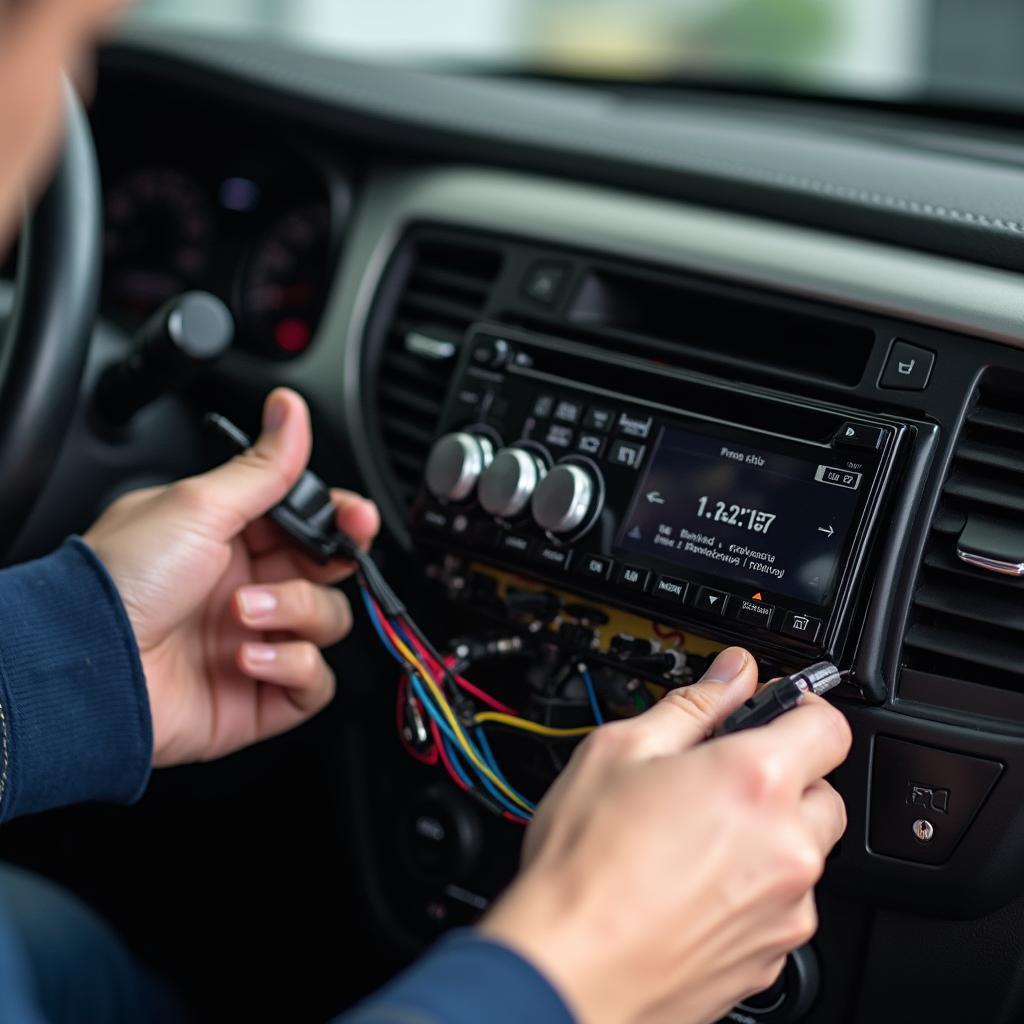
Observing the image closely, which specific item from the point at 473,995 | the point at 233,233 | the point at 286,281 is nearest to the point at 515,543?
the point at 473,995

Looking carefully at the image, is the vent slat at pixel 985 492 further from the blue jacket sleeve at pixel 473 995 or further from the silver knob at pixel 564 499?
the blue jacket sleeve at pixel 473 995

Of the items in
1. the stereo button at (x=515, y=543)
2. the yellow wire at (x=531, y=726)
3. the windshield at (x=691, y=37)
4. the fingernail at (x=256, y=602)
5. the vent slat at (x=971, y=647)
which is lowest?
the yellow wire at (x=531, y=726)

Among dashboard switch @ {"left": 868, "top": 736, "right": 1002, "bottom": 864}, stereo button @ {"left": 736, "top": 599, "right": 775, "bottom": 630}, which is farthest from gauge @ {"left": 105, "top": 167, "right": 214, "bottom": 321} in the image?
dashboard switch @ {"left": 868, "top": 736, "right": 1002, "bottom": 864}

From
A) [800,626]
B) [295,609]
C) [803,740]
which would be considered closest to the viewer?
[803,740]

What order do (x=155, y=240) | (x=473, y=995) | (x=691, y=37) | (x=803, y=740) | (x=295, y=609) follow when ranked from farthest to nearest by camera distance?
(x=691, y=37) → (x=155, y=240) → (x=295, y=609) → (x=803, y=740) → (x=473, y=995)

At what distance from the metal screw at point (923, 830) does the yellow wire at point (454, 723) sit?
27 centimetres

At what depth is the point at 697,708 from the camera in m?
0.72

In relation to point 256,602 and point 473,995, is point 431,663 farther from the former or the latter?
point 473,995

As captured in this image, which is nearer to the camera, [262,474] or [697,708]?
[697,708]

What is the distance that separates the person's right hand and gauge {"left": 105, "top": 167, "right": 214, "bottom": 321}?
1.04 m

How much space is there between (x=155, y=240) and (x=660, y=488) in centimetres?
89

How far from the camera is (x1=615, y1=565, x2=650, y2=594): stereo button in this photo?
927mm

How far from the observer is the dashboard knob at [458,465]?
1031 millimetres

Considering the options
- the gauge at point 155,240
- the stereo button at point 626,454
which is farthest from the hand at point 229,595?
the gauge at point 155,240
